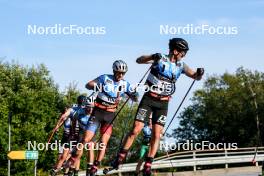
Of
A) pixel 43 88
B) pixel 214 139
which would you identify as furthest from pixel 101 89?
pixel 214 139

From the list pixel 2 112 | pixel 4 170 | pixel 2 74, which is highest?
pixel 2 74

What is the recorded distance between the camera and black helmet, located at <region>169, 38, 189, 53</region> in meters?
12.0

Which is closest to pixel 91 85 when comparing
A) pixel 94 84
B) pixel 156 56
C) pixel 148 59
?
pixel 94 84

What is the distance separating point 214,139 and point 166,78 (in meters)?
70.2

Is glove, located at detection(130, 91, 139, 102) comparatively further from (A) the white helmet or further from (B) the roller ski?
(B) the roller ski

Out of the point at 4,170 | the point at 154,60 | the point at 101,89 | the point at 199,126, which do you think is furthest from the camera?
the point at 199,126

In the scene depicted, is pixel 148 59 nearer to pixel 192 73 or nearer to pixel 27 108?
pixel 192 73

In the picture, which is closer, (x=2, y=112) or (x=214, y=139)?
(x=2, y=112)

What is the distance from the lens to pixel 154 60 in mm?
12188

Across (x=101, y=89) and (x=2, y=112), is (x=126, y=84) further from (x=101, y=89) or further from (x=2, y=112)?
(x=2, y=112)

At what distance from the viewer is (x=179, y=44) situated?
1199 cm

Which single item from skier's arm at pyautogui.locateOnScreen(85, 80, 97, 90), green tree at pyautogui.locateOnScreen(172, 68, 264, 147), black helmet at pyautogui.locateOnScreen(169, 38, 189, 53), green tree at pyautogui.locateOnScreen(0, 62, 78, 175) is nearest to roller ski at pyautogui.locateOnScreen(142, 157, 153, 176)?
black helmet at pyautogui.locateOnScreen(169, 38, 189, 53)

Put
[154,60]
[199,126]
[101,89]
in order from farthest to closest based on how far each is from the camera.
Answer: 1. [199,126]
2. [101,89]
3. [154,60]

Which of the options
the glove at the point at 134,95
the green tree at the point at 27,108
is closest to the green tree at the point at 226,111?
the green tree at the point at 27,108
